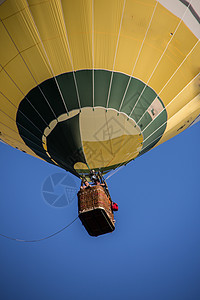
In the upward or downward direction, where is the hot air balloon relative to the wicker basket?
upward

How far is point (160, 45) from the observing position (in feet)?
17.3

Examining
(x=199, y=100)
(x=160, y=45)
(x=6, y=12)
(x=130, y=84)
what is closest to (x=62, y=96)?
(x=130, y=84)

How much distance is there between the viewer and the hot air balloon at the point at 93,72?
15.8 ft

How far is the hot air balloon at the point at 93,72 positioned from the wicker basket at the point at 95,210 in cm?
86

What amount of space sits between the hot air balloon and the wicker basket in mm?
856

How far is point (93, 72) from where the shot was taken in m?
5.18

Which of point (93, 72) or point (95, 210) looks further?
point (93, 72)

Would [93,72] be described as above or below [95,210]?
above

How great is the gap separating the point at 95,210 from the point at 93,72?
226 cm

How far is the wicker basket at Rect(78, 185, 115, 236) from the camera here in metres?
5.03

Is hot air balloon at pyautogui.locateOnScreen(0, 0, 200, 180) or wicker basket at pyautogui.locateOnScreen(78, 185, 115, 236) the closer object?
hot air balloon at pyautogui.locateOnScreen(0, 0, 200, 180)

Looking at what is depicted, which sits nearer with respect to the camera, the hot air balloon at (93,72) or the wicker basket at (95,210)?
the hot air balloon at (93,72)

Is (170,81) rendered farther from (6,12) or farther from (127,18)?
(6,12)

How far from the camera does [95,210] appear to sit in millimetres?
5008
